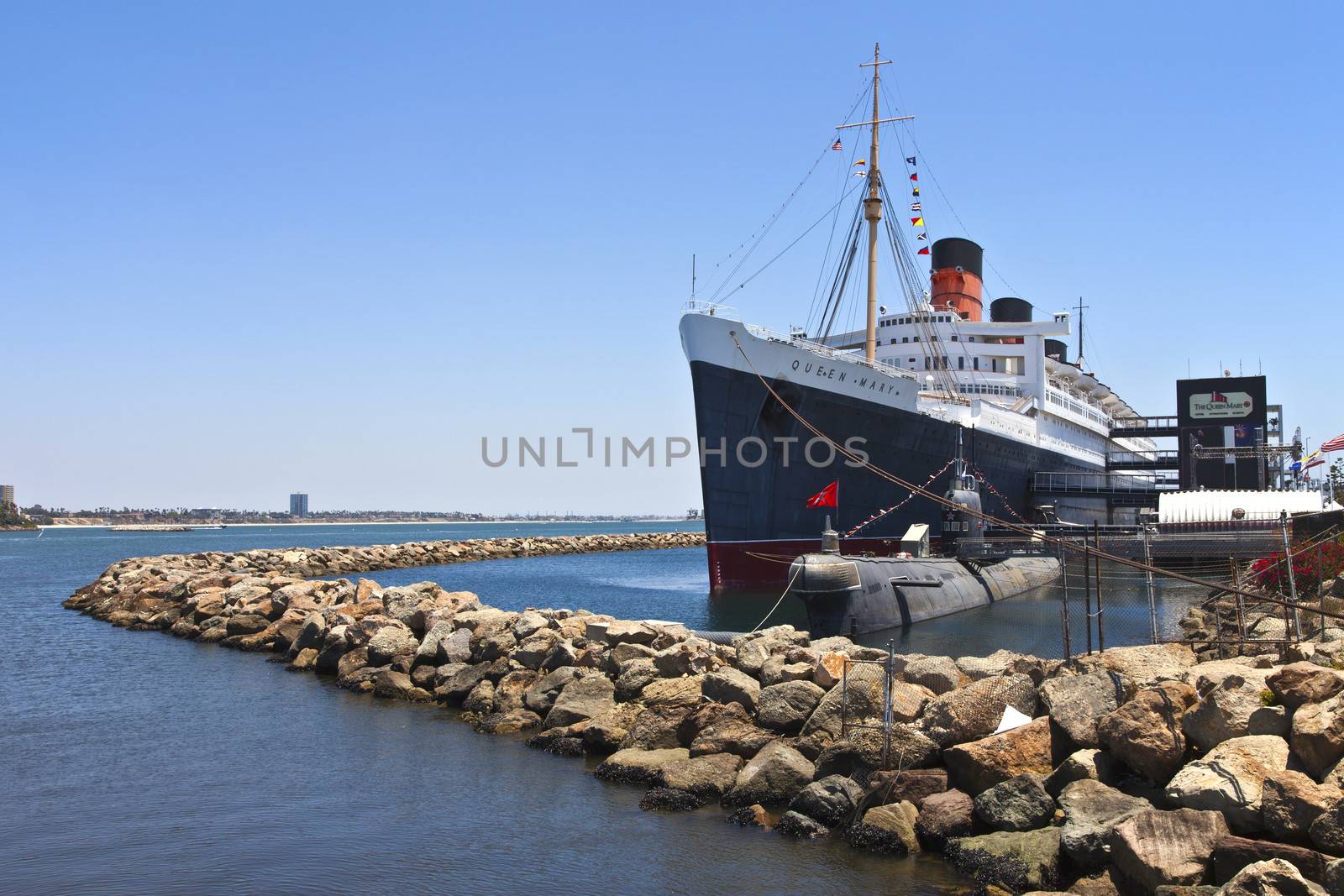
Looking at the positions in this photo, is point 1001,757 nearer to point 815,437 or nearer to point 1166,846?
point 1166,846

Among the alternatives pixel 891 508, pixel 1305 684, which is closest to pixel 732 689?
pixel 1305 684

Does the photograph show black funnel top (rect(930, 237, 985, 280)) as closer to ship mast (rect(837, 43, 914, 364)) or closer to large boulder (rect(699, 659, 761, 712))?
ship mast (rect(837, 43, 914, 364))

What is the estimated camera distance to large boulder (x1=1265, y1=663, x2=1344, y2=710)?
9016 millimetres

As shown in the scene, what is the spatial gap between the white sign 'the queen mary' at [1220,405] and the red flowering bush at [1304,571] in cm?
3537

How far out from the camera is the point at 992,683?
11398 millimetres

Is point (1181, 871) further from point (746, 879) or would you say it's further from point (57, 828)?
point (57, 828)

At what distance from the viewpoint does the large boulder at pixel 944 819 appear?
9891mm

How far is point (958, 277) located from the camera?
49.1m

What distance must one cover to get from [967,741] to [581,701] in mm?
6158

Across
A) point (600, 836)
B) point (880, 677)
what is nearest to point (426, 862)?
point (600, 836)

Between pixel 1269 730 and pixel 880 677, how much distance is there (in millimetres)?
4365

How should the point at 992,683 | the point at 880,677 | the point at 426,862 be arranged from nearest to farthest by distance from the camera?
the point at 426,862
the point at 992,683
the point at 880,677

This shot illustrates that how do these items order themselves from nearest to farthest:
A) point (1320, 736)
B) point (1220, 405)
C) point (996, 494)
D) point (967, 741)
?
1. point (1320, 736)
2. point (967, 741)
3. point (996, 494)
4. point (1220, 405)

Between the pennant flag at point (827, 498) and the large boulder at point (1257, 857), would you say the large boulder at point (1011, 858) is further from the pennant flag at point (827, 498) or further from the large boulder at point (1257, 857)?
the pennant flag at point (827, 498)
